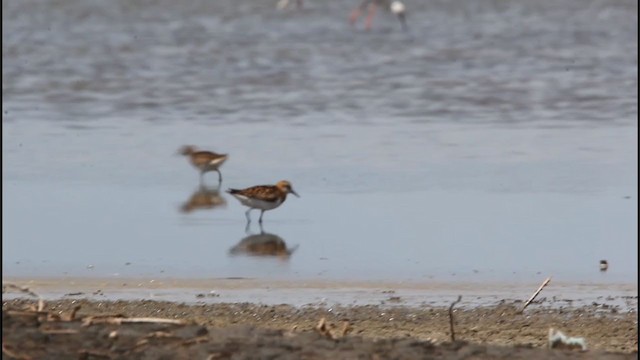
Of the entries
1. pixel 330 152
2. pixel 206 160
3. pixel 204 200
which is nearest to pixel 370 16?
pixel 330 152

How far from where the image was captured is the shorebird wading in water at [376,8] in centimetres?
2619

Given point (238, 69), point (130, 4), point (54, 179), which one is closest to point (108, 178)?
point (54, 179)

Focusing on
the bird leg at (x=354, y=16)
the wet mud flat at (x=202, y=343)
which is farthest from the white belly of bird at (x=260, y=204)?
the bird leg at (x=354, y=16)

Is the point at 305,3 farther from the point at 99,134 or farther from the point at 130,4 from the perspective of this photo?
the point at 99,134

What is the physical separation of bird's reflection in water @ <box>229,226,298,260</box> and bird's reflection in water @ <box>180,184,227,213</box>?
894mm

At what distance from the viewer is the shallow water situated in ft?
29.2

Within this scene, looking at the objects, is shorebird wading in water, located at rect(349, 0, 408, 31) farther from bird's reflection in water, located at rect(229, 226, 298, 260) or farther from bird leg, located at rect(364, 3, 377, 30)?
bird's reflection in water, located at rect(229, 226, 298, 260)

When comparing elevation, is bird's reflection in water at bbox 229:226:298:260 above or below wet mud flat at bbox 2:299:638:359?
above

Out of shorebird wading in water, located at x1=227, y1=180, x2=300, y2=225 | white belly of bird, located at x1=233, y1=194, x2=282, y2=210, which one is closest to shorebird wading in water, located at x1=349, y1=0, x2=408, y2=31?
shorebird wading in water, located at x1=227, y1=180, x2=300, y2=225

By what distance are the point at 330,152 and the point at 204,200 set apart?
1942mm

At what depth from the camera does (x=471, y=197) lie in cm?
1036

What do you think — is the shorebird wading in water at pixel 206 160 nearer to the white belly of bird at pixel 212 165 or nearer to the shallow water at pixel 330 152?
the white belly of bird at pixel 212 165

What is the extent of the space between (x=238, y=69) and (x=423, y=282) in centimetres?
1097

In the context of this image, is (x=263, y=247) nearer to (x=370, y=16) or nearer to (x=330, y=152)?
(x=330, y=152)
